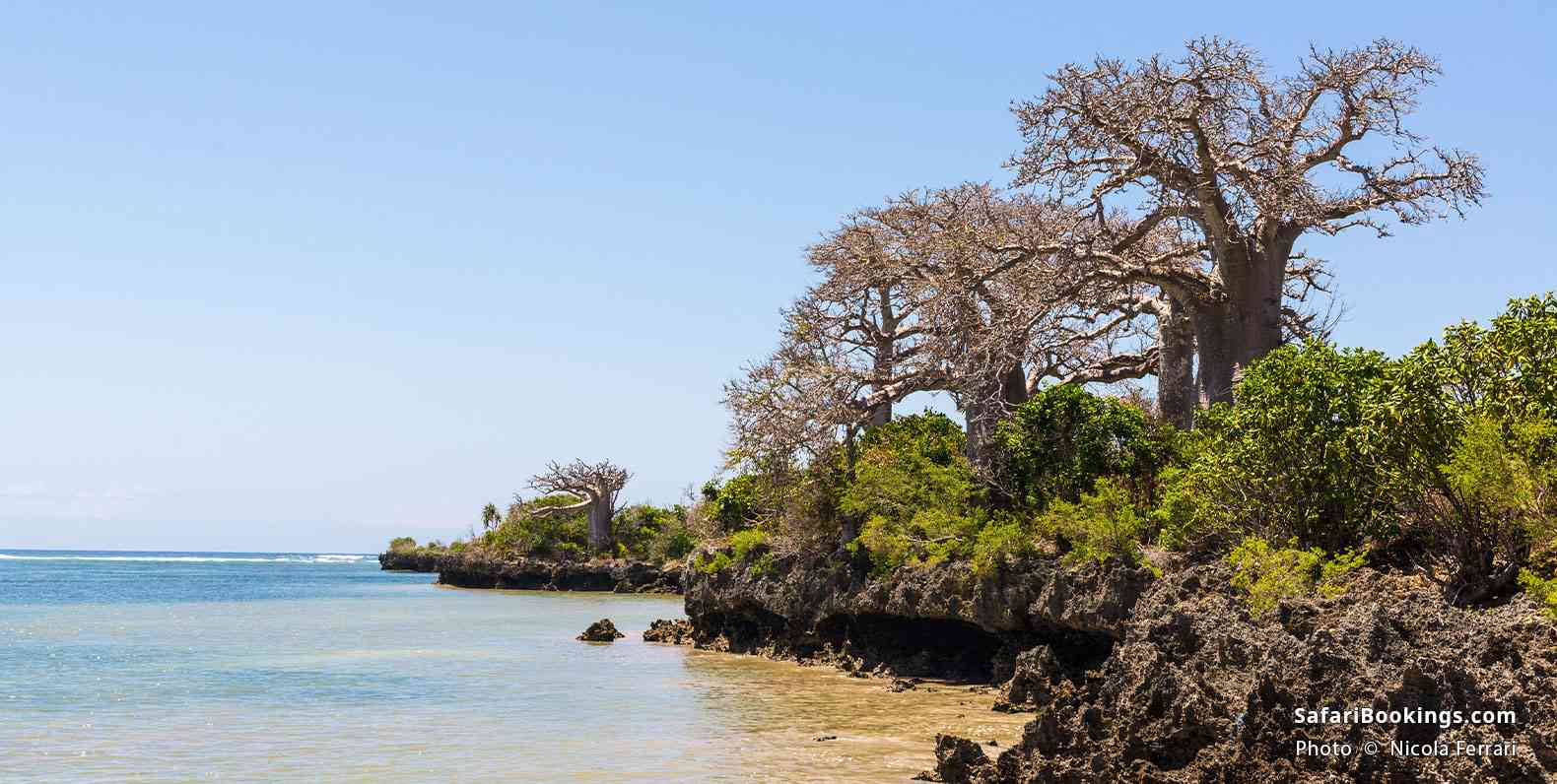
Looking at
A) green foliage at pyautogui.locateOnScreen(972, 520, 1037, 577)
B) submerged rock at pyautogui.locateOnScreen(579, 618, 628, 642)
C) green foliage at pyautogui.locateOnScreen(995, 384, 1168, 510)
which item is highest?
green foliage at pyautogui.locateOnScreen(995, 384, 1168, 510)

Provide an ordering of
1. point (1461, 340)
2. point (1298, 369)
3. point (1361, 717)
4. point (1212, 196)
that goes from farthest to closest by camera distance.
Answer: point (1212, 196) < point (1298, 369) < point (1461, 340) < point (1361, 717)

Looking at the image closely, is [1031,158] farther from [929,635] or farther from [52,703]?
[52,703]

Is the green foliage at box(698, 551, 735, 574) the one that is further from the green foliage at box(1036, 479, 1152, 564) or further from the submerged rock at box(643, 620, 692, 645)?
the green foliage at box(1036, 479, 1152, 564)

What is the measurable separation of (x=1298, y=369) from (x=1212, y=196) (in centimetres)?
662

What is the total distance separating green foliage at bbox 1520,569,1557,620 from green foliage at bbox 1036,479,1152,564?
726cm

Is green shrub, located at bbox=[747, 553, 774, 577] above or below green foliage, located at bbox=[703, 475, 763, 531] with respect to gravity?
below

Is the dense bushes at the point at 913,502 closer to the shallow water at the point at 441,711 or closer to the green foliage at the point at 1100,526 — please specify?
the green foliage at the point at 1100,526

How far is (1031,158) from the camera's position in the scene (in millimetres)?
25000

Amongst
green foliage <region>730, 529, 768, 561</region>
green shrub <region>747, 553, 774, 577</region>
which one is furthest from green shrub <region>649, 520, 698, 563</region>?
green shrub <region>747, 553, 774, 577</region>

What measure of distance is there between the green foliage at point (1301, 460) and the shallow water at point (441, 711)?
4.40 metres

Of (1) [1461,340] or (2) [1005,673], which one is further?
(2) [1005,673]

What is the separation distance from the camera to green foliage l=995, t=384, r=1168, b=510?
24.1 meters

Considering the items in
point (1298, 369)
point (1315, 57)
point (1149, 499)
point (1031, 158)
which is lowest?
point (1149, 499)

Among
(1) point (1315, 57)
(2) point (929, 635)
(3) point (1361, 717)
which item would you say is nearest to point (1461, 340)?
(3) point (1361, 717)
